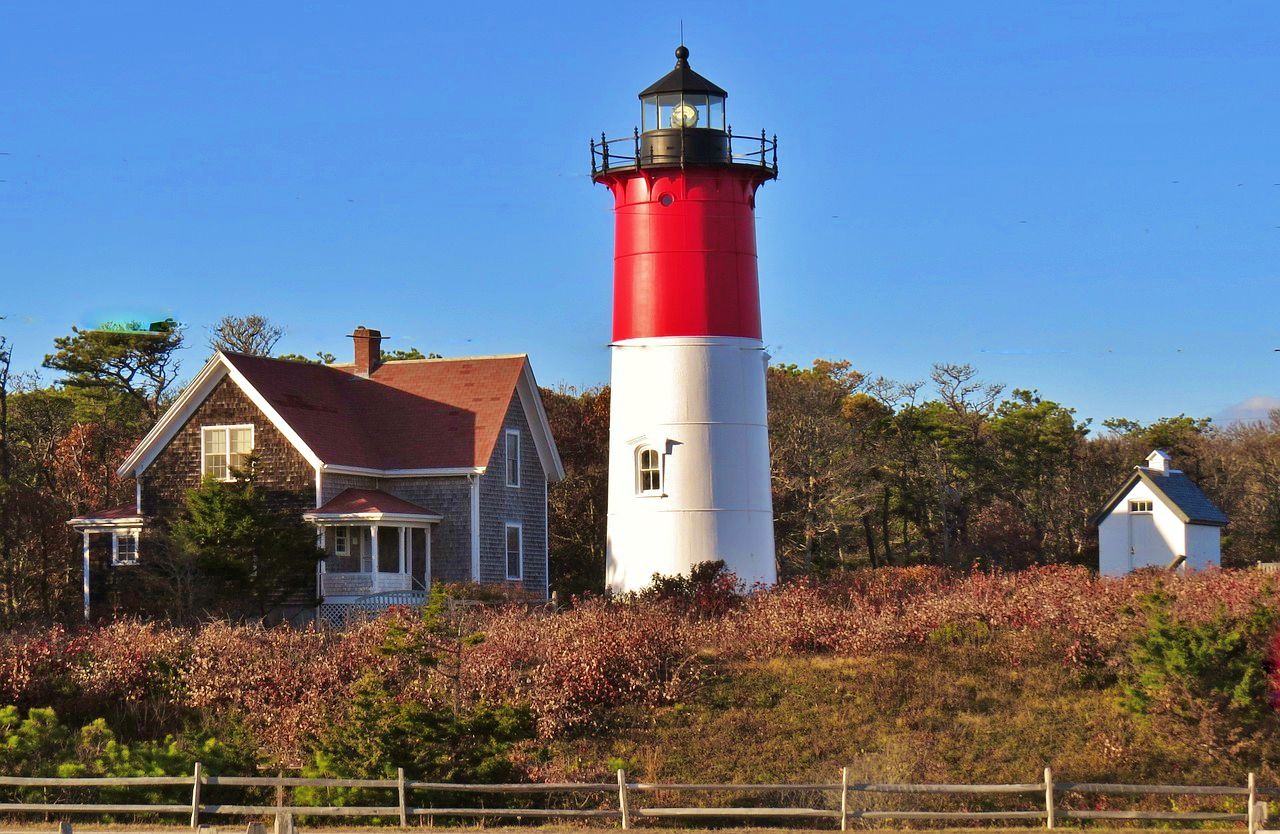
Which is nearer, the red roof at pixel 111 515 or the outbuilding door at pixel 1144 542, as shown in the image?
the red roof at pixel 111 515

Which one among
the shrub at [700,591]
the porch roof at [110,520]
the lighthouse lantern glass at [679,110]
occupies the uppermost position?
the lighthouse lantern glass at [679,110]

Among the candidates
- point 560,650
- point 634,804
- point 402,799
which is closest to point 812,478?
point 560,650

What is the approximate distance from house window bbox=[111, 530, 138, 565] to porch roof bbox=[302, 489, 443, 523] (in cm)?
396

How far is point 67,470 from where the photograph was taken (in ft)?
141

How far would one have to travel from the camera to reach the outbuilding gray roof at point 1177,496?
141ft

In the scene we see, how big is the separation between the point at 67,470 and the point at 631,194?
18.9m

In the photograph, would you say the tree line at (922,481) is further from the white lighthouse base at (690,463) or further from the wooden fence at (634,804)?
the wooden fence at (634,804)

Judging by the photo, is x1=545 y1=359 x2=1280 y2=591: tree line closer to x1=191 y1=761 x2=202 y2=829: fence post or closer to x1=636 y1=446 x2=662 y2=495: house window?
x1=636 y1=446 x2=662 y2=495: house window

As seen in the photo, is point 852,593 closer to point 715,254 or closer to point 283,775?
point 715,254

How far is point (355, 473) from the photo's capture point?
34469 mm

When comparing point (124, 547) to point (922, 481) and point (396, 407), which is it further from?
point (922, 481)

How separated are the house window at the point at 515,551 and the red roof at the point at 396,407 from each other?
7.20 ft

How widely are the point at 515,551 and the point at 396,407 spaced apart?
4.00m

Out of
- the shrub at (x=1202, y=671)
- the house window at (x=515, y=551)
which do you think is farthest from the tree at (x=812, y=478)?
the shrub at (x=1202, y=671)
